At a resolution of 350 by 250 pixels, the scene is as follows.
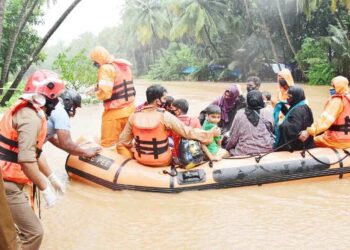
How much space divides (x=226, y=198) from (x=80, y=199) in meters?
1.63

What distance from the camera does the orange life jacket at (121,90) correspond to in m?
5.72

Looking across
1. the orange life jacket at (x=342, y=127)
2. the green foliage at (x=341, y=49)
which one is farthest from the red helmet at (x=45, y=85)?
the green foliage at (x=341, y=49)

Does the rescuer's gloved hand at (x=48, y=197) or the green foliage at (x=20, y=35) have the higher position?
the green foliage at (x=20, y=35)

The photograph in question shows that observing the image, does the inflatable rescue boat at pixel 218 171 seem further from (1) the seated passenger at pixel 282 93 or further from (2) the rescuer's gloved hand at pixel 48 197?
(2) the rescuer's gloved hand at pixel 48 197

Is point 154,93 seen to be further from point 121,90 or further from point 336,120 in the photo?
point 336,120

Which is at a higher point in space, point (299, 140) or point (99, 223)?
point (299, 140)

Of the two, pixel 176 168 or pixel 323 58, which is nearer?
pixel 176 168

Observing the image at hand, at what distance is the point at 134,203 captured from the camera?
4.99m

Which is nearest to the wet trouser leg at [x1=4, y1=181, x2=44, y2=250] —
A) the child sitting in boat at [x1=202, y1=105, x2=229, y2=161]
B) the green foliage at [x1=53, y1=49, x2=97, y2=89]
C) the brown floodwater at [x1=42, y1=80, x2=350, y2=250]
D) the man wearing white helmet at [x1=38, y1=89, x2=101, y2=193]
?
the brown floodwater at [x1=42, y1=80, x2=350, y2=250]

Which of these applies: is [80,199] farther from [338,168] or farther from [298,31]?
[298,31]

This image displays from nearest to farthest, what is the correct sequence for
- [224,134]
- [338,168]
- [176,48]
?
1. [338,168]
2. [224,134]
3. [176,48]

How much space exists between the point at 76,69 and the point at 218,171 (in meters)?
10.2

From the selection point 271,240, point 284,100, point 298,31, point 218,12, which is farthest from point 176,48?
point 271,240

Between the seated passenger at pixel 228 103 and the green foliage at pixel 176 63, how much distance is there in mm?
23364
